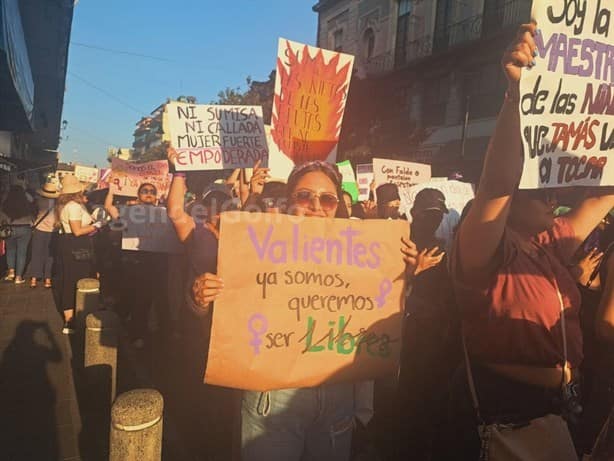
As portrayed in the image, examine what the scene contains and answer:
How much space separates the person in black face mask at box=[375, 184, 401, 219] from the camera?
615 centimetres

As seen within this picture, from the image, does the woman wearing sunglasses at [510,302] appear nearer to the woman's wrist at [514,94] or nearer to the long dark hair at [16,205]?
the woman's wrist at [514,94]

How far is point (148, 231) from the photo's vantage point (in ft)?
13.9

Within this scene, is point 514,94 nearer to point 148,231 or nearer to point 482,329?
point 482,329

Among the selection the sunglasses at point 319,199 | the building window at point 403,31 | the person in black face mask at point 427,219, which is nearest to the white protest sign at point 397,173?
the person in black face mask at point 427,219

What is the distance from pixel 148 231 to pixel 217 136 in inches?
49.9

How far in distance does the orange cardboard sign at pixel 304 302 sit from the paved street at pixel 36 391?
2069 mm

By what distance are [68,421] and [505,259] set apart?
11.3 ft

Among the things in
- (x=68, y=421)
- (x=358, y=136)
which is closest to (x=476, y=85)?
(x=358, y=136)

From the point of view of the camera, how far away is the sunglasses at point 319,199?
7.09 ft

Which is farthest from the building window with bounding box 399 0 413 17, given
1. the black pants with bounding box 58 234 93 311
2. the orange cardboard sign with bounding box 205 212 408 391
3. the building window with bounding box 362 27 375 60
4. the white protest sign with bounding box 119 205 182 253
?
the orange cardboard sign with bounding box 205 212 408 391

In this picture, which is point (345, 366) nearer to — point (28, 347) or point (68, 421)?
point (68, 421)

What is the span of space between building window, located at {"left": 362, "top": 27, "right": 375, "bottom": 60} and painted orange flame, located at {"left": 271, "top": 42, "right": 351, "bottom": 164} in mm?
19804

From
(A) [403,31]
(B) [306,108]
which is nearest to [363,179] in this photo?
(B) [306,108]

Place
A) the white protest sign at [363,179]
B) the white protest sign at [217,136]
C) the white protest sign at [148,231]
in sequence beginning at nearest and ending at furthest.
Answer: the white protest sign at [148,231], the white protest sign at [217,136], the white protest sign at [363,179]
